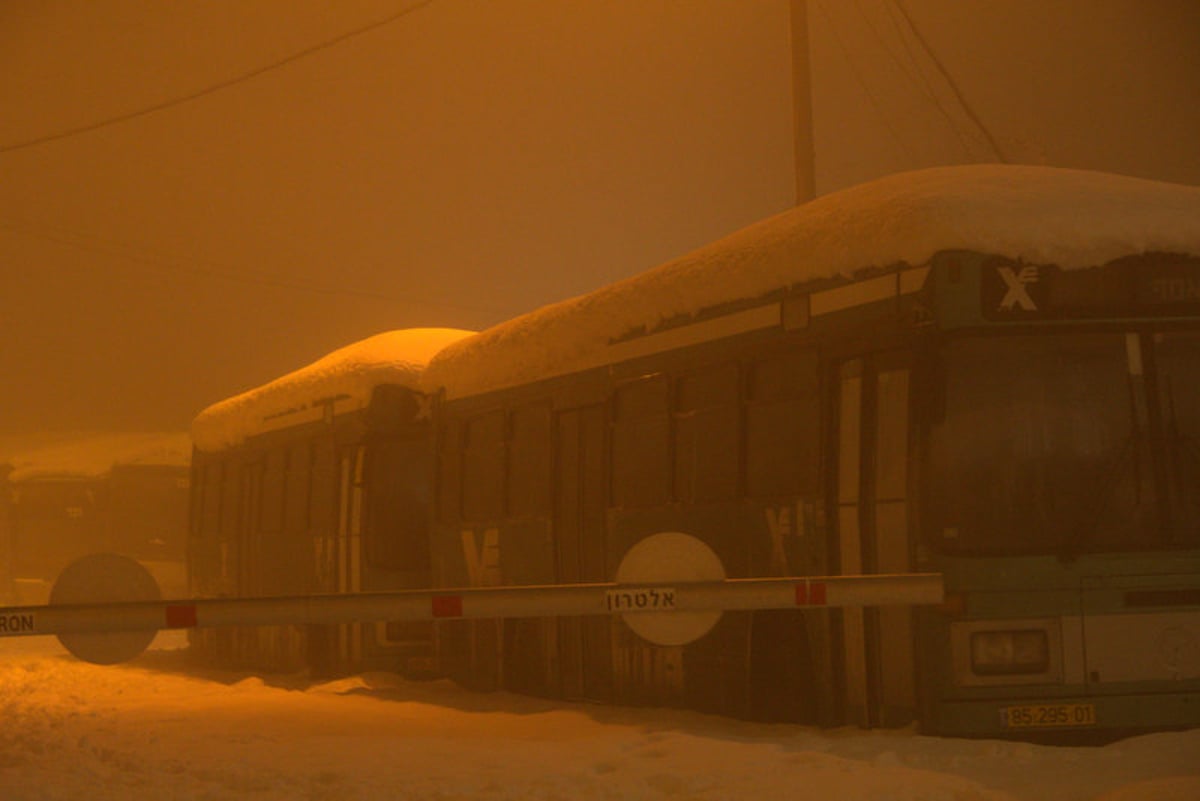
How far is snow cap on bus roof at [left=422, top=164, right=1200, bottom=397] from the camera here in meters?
9.27

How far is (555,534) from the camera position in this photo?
43.2 ft

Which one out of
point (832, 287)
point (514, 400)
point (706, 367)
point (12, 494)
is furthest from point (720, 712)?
point (12, 494)

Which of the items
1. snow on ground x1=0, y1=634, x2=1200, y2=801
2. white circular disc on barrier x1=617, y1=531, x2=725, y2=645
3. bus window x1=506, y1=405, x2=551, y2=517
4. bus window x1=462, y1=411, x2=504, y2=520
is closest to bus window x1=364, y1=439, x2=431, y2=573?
bus window x1=462, y1=411, x2=504, y2=520

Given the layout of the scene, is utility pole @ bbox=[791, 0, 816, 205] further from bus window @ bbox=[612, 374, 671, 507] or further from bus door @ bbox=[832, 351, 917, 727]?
bus door @ bbox=[832, 351, 917, 727]

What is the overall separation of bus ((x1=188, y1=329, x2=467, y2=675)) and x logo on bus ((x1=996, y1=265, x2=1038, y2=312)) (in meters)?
7.81

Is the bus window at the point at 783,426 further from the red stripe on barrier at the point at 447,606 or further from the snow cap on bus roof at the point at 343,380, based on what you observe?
the snow cap on bus roof at the point at 343,380

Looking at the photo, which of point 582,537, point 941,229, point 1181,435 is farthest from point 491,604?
Answer: point 582,537

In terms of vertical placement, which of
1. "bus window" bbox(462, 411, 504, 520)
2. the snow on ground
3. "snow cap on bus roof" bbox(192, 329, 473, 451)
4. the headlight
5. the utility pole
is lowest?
the snow on ground

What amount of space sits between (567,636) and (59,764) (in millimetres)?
4576

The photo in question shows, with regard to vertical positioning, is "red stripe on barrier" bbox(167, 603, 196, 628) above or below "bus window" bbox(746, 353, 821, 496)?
below

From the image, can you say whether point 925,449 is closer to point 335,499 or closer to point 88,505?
point 335,499

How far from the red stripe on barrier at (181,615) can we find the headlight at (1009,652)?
150 inches

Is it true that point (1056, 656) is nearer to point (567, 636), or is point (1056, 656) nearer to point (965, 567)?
point (965, 567)

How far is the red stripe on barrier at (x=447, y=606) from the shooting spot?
875 centimetres
